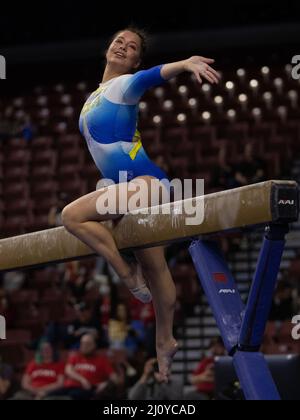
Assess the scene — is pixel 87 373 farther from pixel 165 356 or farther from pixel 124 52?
pixel 124 52

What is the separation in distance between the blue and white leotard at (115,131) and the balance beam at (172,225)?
258 millimetres

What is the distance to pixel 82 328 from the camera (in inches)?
382

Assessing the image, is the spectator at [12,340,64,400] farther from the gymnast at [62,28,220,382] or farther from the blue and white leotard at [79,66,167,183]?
the blue and white leotard at [79,66,167,183]

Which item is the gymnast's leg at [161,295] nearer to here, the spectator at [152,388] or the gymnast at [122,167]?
→ the gymnast at [122,167]

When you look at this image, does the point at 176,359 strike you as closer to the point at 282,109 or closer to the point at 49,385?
the point at 49,385

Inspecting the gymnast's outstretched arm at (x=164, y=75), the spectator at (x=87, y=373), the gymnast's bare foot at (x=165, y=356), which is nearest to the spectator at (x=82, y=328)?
the spectator at (x=87, y=373)

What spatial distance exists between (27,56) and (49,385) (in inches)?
353

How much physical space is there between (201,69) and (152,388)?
439 centimetres

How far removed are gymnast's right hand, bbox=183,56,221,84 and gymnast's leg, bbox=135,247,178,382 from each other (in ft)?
3.59

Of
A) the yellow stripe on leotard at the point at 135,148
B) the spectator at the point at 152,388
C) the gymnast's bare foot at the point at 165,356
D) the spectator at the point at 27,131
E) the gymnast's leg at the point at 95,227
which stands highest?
the yellow stripe on leotard at the point at 135,148

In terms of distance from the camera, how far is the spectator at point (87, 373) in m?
8.63

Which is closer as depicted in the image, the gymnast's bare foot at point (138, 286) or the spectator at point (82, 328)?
the gymnast's bare foot at point (138, 286)

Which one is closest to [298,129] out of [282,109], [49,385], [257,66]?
[282,109]
